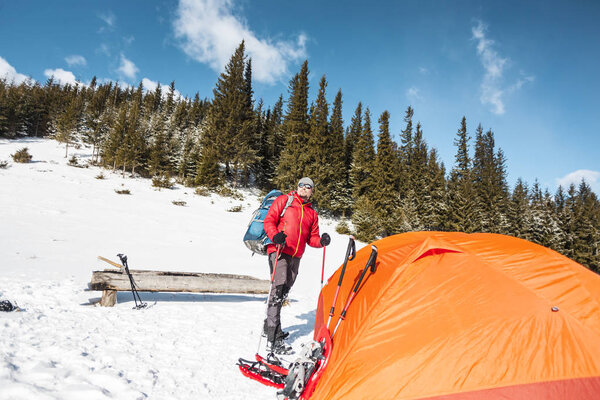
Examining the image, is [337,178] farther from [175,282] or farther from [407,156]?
[175,282]

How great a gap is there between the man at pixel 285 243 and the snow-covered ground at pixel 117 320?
0.45m

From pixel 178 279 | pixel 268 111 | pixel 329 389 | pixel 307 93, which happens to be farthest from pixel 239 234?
pixel 268 111

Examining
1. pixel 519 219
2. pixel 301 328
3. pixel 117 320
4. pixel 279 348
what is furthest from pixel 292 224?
pixel 519 219

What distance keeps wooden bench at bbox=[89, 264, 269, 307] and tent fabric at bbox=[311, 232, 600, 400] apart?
314 centimetres

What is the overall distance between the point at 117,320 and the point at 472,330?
4520 millimetres

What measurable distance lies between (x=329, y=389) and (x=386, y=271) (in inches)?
50.3

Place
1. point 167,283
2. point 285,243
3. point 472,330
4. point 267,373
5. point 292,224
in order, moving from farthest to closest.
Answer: point 167,283 → point 292,224 → point 285,243 → point 267,373 → point 472,330

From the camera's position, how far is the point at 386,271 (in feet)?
9.57

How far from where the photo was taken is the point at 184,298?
5.49m

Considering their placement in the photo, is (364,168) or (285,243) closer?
(285,243)

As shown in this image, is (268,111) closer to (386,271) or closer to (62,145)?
(62,145)

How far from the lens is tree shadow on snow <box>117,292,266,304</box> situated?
16.5 feet

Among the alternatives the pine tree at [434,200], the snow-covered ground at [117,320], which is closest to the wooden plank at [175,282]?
the snow-covered ground at [117,320]

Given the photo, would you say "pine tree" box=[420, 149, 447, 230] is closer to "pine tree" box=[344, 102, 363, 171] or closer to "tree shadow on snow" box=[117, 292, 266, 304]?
"pine tree" box=[344, 102, 363, 171]
